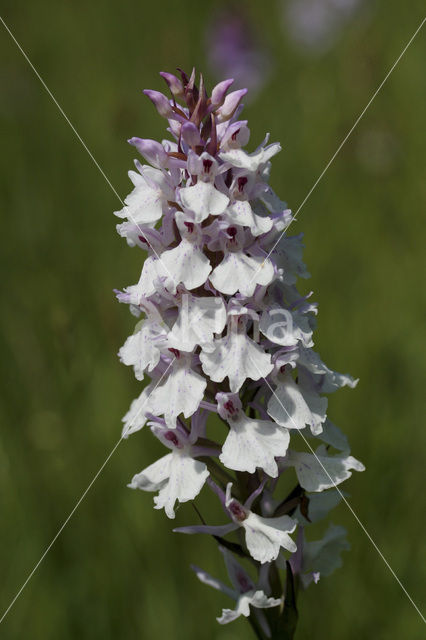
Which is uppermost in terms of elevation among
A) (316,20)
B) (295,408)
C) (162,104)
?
(316,20)

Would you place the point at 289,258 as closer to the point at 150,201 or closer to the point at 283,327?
the point at 283,327

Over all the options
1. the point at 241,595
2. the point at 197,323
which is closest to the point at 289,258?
the point at 197,323

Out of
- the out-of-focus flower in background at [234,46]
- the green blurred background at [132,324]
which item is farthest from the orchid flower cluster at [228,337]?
the out-of-focus flower in background at [234,46]

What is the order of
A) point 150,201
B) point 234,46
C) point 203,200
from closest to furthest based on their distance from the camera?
point 203,200 < point 150,201 < point 234,46

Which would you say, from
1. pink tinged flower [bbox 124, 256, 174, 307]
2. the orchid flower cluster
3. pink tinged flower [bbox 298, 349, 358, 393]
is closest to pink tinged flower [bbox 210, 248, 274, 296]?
the orchid flower cluster

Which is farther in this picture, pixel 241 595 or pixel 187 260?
pixel 241 595

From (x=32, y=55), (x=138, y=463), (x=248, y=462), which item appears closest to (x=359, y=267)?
(x=138, y=463)

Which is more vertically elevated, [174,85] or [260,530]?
[174,85]

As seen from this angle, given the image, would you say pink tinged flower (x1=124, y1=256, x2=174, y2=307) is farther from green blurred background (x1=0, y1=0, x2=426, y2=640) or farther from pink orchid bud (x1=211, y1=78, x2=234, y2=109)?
green blurred background (x1=0, y1=0, x2=426, y2=640)
